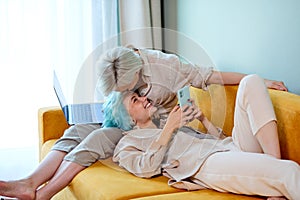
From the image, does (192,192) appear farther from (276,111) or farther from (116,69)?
(116,69)

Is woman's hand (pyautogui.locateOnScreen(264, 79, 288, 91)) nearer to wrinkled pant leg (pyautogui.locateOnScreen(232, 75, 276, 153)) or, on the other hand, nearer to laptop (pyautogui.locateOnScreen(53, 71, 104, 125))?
wrinkled pant leg (pyautogui.locateOnScreen(232, 75, 276, 153))

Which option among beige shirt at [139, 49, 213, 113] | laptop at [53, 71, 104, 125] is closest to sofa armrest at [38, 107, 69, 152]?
laptop at [53, 71, 104, 125]

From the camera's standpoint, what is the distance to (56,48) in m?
3.43

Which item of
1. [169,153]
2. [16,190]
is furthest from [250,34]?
[16,190]

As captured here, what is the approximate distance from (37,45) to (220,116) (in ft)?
5.33

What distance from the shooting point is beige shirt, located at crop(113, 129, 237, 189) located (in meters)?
1.91

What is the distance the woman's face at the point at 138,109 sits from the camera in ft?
7.00

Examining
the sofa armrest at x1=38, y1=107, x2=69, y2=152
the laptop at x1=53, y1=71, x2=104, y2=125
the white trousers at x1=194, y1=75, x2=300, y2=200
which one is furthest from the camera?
the sofa armrest at x1=38, y1=107, x2=69, y2=152

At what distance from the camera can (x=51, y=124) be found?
8.96ft

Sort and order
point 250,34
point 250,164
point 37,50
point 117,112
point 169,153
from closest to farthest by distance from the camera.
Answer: point 250,164 < point 169,153 < point 117,112 < point 250,34 < point 37,50

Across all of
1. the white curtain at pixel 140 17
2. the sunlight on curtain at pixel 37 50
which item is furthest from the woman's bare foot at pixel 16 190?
the white curtain at pixel 140 17

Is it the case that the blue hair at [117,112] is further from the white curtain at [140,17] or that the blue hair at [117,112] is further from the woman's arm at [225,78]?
the white curtain at [140,17]

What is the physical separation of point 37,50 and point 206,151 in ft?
6.07

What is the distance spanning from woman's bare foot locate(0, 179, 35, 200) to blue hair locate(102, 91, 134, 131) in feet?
1.57
